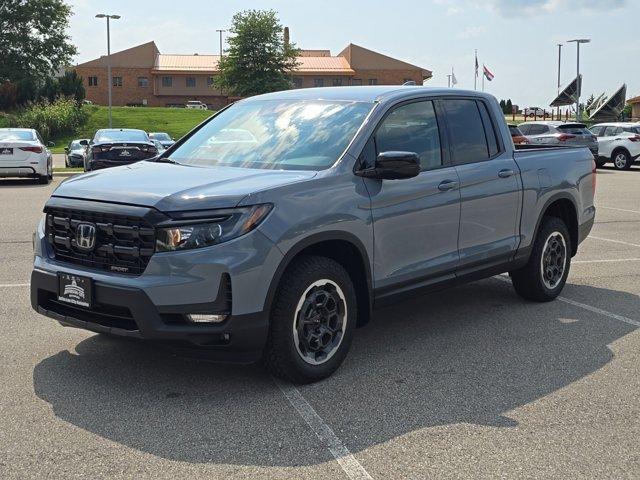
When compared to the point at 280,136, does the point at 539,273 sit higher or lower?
lower

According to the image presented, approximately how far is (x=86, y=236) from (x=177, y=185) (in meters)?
0.60

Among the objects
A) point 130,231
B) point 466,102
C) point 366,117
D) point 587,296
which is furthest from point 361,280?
point 587,296

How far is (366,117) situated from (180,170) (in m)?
1.30

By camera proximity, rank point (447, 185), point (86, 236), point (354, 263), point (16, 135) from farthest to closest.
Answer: point (16, 135) < point (447, 185) < point (354, 263) < point (86, 236)

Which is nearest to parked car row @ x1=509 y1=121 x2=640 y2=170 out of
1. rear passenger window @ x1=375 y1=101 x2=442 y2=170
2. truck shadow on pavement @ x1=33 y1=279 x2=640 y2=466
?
rear passenger window @ x1=375 y1=101 x2=442 y2=170

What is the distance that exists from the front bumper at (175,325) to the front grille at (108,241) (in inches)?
6.4

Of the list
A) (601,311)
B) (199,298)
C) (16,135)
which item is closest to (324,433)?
(199,298)

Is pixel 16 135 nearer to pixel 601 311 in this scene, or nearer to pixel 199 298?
pixel 601 311

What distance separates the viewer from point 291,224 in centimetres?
447

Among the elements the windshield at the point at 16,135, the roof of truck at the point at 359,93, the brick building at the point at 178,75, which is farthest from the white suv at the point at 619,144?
the brick building at the point at 178,75

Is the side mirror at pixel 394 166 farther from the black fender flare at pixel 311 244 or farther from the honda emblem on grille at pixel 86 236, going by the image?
the honda emblem on grille at pixel 86 236

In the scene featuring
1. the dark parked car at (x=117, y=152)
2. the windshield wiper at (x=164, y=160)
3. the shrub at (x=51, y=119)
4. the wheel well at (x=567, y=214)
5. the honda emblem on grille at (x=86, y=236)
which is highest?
the shrub at (x=51, y=119)

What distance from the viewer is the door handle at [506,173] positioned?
624cm

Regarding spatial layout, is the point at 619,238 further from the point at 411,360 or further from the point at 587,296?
the point at 411,360
